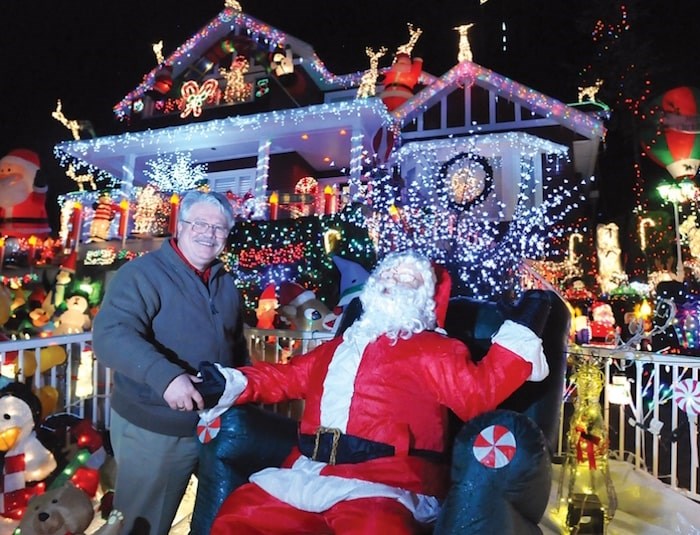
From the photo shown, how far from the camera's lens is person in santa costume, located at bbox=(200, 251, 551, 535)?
1965mm

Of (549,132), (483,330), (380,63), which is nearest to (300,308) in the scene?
(483,330)

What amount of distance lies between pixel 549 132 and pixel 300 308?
9761mm

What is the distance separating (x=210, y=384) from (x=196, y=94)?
15.2 meters

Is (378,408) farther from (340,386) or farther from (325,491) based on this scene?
(325,491)

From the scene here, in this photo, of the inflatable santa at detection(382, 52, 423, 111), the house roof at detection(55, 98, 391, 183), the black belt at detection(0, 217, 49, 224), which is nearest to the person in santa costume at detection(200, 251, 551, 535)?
the house roof at detection(55, 98, 391, 183)

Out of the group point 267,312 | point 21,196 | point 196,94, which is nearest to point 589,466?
point 267,312

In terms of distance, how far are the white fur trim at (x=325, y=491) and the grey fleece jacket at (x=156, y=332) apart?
0.60 metres

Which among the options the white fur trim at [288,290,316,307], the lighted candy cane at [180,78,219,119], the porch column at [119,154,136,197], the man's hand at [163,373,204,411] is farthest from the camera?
the lighted candy cane at [180,78,219,119]

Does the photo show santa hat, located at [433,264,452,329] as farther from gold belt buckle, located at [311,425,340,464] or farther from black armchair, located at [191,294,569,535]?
gold belt buckle, located at [311,425,340,464]

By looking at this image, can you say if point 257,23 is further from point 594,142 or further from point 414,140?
point 594,142

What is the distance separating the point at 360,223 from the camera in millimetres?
10797

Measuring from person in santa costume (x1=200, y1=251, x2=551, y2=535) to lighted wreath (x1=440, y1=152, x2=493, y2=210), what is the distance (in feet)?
35.6

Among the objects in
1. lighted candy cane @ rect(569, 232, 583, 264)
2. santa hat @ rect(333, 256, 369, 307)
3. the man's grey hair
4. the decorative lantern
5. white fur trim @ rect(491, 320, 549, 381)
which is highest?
lighted candy cane @ rect(569, 232, 583, 264)

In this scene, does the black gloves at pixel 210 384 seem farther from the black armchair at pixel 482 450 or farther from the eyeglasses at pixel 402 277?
the eyeglasses at pixel 402 277
